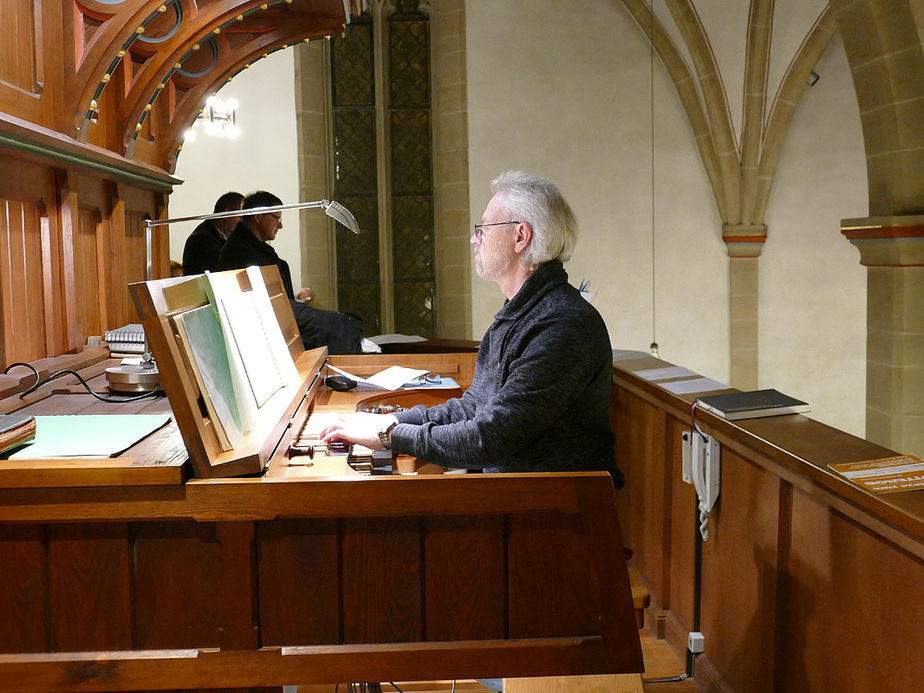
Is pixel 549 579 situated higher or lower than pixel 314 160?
lower

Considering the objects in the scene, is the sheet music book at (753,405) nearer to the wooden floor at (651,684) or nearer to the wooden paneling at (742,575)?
the wooden paneling at (742,575)

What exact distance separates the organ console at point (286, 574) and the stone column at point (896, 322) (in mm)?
4200

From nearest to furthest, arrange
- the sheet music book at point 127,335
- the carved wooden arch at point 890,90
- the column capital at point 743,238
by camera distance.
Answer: the sheet music book at point 127,335
the carved wooden arch at point 890,90
the column capital at point 743,238

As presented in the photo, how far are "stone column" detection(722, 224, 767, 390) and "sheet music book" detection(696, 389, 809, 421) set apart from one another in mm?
6575

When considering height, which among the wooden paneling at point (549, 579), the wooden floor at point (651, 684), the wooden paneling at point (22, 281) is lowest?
the wooden floor at point (651, 684)

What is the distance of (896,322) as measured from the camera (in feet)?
17.0

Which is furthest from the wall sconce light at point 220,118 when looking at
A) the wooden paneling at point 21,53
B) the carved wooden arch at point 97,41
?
the wooden paneling at point 21,53

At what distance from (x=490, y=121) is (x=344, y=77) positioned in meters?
1.38

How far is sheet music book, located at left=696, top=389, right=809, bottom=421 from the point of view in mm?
2436

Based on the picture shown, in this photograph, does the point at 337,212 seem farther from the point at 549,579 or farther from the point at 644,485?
the point at 549,579

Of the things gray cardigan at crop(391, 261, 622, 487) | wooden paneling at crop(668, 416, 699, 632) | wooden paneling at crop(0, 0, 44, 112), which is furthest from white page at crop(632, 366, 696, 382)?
wooden paneling at crop(0, 0, 44, 112)

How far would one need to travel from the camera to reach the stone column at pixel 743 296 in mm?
8820

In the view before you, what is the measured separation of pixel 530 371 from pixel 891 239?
3.93 metres

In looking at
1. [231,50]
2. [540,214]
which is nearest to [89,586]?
[540,214]
